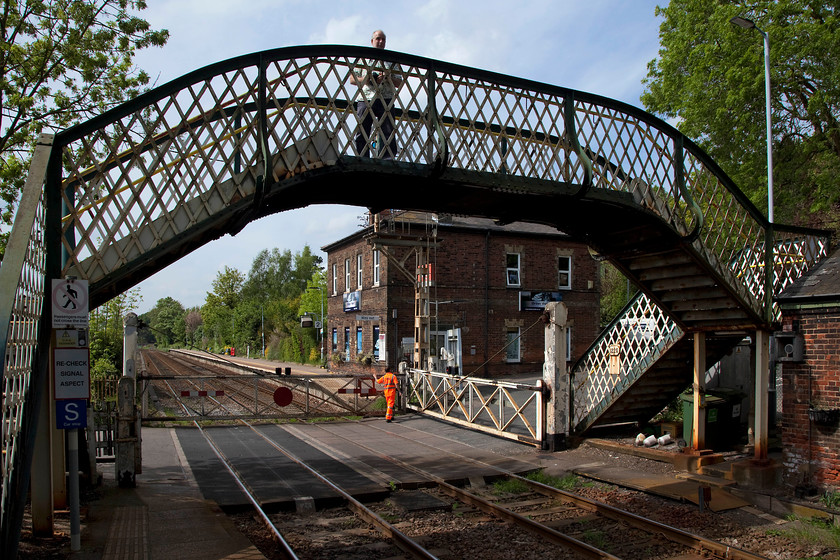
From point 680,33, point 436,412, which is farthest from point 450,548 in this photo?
point 680,33

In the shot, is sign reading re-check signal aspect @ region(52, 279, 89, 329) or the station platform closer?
sign reading re-check signal aspect @ region(52, 279, 89, 329)

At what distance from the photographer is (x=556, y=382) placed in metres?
12.6

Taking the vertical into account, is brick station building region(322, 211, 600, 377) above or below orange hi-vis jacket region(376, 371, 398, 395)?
above

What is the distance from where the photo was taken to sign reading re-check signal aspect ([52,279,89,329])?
6.25 meters

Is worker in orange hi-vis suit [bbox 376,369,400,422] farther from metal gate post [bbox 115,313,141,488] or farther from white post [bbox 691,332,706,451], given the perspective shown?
white post [bbox 691,332,706,451]

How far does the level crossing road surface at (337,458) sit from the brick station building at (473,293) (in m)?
10.4

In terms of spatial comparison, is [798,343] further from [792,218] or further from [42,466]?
[792,218]

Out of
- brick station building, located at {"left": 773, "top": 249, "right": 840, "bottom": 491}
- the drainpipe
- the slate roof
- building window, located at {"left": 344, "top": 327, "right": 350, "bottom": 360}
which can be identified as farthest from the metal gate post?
building window, located at {"left": 344, "top": 327, "right": 350, "bottom": 360}

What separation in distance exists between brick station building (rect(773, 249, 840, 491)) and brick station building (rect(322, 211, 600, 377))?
16.6m

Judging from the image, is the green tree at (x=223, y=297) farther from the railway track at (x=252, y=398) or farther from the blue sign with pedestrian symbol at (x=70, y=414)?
the blue sign with pedestrian symbol at (x=70, y=414)

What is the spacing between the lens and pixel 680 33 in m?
21.1

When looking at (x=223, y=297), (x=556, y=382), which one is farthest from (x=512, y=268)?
(x=223, y=297)

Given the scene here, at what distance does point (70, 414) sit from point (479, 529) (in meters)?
4.83

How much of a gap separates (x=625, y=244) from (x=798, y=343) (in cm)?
290
